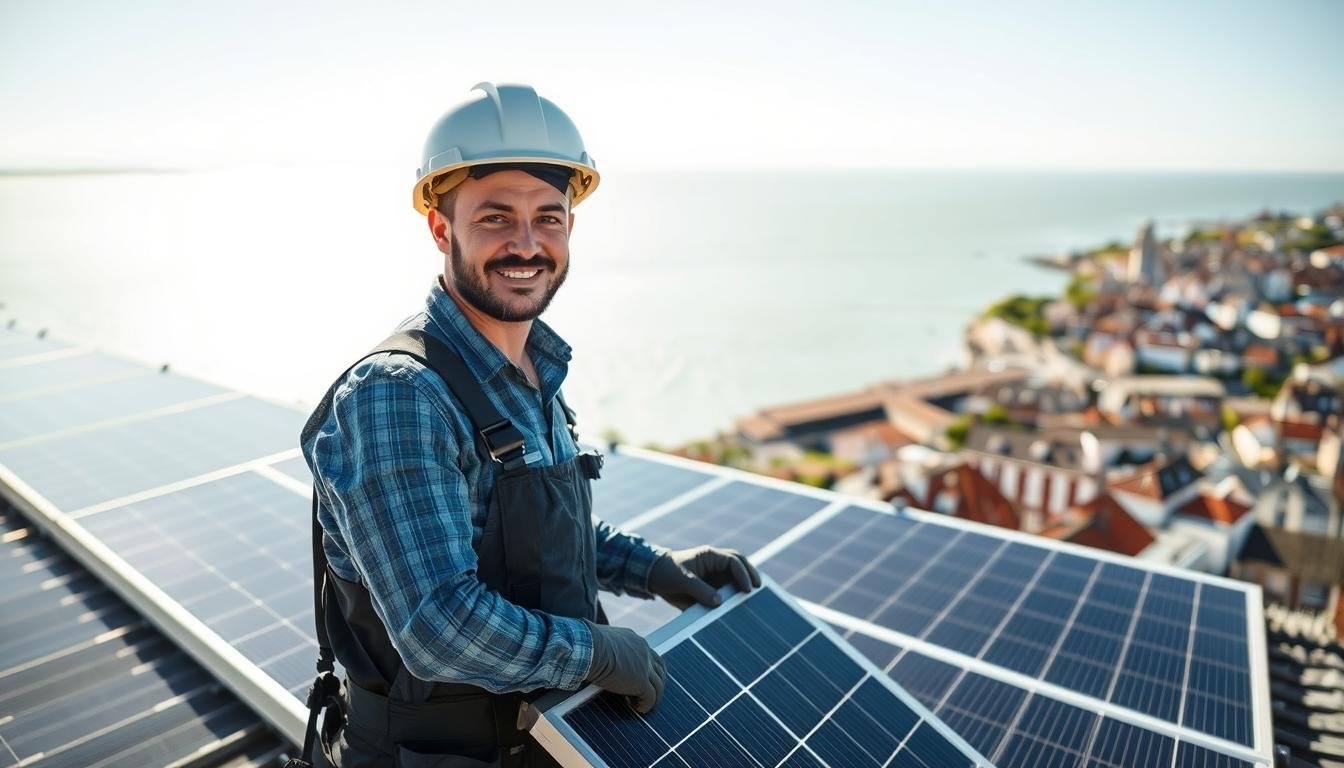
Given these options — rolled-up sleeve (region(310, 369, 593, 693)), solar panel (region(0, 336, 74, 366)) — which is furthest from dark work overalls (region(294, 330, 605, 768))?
solar panel (region(0, 336, 74, 366))

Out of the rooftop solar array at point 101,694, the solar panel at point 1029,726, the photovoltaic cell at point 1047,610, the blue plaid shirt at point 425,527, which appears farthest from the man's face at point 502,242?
the photovoltaic cell at point 1047,610

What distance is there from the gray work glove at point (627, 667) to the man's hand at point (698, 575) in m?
0.60

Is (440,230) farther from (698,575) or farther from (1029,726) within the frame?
(1029,726)

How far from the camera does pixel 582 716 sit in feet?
8.07

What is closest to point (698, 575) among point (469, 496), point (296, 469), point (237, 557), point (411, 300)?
point (469, 496)

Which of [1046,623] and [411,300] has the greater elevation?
[1046,623]

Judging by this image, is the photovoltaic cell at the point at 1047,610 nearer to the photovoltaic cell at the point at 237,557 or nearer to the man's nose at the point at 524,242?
the photovoltaic cell at the point at 237,557

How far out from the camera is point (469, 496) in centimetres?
236

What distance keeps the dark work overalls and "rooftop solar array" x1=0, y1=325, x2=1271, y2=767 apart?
1.99 m

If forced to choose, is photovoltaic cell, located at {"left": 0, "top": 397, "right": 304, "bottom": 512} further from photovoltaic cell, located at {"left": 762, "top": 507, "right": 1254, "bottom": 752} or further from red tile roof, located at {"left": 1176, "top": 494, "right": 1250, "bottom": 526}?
red tile roof, located at {"left": 1176, "top": 494, "right": 1250, "bottom": 526}

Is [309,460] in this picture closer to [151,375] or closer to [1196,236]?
[151,375]

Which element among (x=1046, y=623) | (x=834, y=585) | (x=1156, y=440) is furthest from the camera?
(x=1156, y=440)

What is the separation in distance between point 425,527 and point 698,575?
1597 millimetres

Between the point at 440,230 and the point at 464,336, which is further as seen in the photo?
the point at 440,230
